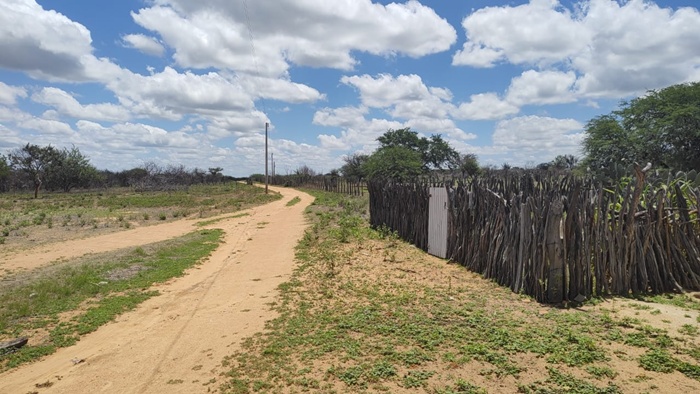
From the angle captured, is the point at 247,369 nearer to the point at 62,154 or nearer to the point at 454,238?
the point at 454,238

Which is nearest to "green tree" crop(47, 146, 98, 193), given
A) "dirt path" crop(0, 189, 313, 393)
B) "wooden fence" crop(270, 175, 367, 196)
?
"wooden fence" crop(270, 175, 367, 196)

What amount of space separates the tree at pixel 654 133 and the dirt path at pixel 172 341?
19.8m

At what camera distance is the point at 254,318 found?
584cm

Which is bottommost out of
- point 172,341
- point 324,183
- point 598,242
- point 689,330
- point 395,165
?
point 172,341

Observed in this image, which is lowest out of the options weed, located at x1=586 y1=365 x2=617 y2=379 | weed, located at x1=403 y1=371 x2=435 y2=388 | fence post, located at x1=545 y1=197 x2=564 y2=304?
weed, located at x1=403 y1=371 x2=435 y2=388

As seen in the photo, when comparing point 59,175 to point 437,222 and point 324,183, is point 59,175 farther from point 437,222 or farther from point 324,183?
point 437,222

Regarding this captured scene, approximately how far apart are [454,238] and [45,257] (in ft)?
33.5

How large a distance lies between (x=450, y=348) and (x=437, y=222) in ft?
17.9

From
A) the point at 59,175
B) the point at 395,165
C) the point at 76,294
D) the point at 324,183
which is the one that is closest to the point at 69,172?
the point at 59,175

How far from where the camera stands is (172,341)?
5125 millimetres

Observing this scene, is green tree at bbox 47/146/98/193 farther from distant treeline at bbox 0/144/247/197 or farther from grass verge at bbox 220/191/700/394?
grass verge at bbox 220/191/700/394

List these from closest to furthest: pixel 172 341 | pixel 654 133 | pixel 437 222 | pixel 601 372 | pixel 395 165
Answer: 1. pixel 601 372
2. pixel 172 341
3. pixel 437 222
4. pixel 654 133
5. pixel 395 165

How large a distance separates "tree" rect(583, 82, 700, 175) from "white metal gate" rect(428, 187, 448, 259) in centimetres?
1534

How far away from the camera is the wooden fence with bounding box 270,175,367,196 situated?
37.4m
